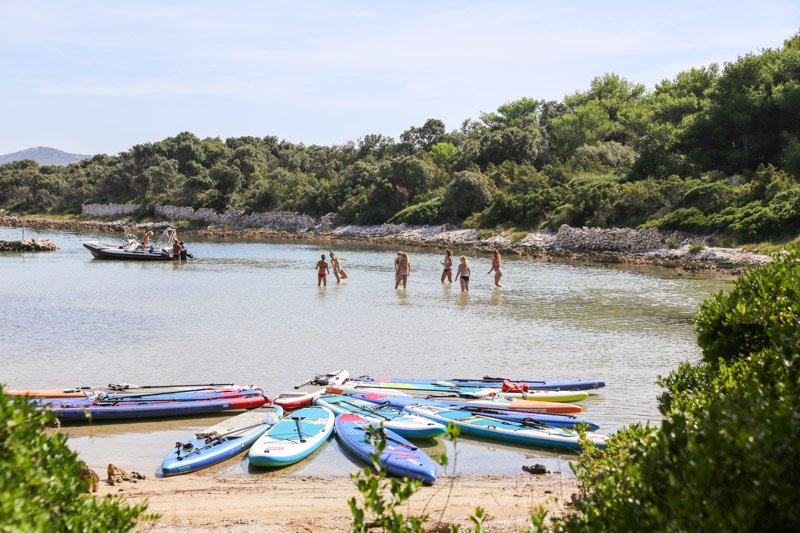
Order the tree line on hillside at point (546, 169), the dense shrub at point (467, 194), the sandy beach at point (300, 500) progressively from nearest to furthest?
the sandy beach at point (300, 500) < the tree line on hillside at point (546, 169) < the dense shrub at point (467, 194)

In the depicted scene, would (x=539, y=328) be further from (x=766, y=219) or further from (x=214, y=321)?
(x=766, y=219)

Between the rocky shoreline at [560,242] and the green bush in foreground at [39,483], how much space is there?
124ft

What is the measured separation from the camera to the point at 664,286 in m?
32.8

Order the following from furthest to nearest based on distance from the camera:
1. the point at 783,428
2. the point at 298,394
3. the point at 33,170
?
the point at 33,170 → the point at 298,394 → the point at 783,428

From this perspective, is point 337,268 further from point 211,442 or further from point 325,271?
point 211,442

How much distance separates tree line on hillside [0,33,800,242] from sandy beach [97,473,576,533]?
1454 inches

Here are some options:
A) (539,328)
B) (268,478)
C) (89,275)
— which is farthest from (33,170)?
(268,478)

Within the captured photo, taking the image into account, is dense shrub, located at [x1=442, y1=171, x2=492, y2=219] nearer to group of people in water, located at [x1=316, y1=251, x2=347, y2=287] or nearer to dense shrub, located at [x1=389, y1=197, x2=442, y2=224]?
dense shrub, located at [x1=389, y1=197, x2=442, y2=224]

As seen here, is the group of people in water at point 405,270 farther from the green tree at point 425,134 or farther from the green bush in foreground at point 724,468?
the green tree at point 425,134

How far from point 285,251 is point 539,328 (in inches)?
1486

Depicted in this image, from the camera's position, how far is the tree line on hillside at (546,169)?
166ft

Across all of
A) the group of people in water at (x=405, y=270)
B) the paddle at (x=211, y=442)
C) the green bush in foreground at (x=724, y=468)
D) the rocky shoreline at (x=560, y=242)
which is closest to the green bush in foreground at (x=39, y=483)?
the green bush in foreground at (x=724, y=468)

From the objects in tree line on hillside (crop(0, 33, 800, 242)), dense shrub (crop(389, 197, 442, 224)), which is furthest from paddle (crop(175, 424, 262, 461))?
dense shrub (crop(389, 197, 442, 224))

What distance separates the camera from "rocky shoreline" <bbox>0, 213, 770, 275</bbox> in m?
42.2
